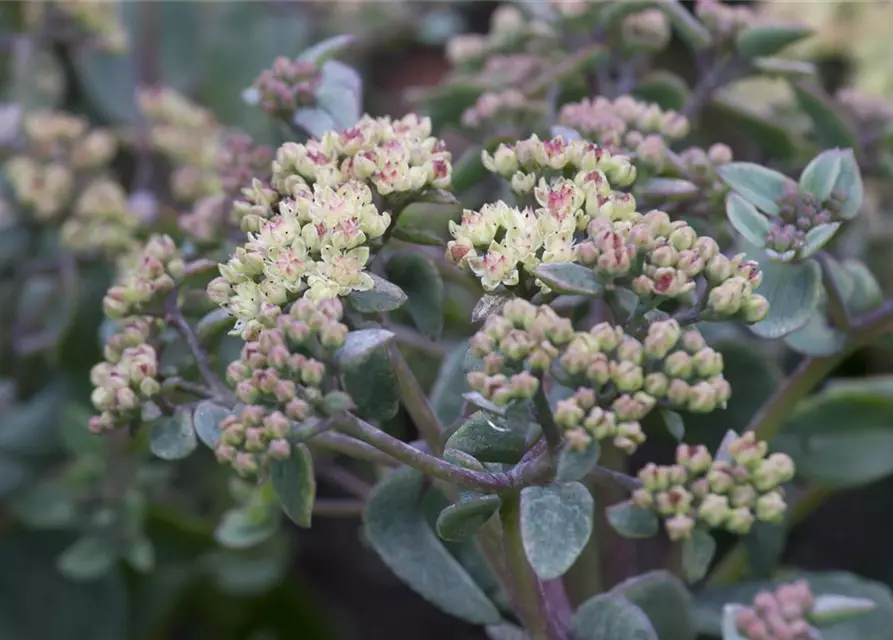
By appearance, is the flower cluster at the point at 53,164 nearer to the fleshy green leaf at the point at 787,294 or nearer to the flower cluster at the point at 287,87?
the flower cluster at the point at 287,87

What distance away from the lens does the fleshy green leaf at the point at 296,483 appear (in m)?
0.54

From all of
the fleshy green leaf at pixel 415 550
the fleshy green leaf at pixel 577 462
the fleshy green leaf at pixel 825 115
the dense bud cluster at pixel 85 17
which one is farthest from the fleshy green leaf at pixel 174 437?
the dense bud cluster at pixel 85 17

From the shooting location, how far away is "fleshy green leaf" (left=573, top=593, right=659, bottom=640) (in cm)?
59

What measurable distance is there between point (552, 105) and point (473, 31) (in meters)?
1.01

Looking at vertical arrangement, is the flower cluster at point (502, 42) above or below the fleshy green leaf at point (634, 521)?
above

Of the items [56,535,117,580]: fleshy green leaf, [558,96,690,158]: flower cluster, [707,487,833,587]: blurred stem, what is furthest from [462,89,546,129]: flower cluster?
[56,535,117,580]: fleshy green leaf

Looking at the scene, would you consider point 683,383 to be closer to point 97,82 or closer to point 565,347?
point 565,347

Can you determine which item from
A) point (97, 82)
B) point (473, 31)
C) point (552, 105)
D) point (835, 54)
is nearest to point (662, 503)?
point (552, 105)

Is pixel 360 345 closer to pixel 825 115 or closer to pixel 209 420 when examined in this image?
pixel 209 420

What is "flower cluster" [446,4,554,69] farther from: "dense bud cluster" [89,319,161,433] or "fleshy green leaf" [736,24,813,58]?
"dense bud cluster" [89,319,161,433]

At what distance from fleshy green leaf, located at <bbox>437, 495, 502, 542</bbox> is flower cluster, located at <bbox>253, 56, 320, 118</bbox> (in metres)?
0.34

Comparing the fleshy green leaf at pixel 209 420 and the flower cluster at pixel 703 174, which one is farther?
the flower cluster at pixel 703 174

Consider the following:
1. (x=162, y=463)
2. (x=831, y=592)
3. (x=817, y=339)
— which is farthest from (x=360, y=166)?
(x=162, y=463)

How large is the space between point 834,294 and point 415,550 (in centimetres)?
34
